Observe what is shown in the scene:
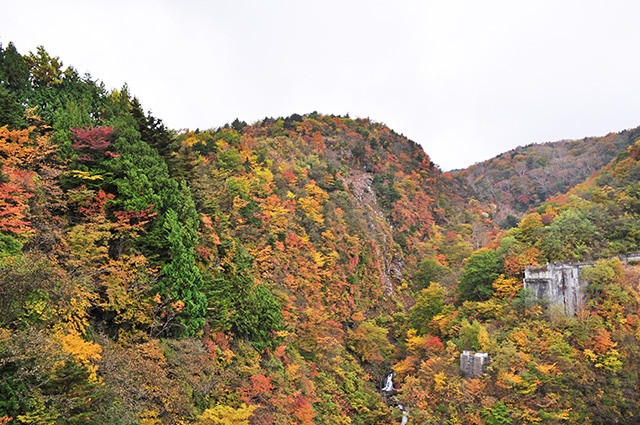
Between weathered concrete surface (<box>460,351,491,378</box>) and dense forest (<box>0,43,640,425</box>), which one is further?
weathered concrete surface (<box>460,351,491,378</box>)

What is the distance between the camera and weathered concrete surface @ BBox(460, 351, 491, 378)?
27.0m

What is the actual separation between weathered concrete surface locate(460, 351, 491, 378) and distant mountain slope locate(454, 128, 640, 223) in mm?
59187

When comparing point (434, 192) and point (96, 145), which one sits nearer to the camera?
point (96, 145)

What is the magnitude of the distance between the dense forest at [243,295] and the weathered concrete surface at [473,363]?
70cm

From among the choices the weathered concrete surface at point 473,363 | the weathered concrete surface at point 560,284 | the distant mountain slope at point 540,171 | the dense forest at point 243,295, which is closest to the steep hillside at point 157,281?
the dense forest at point 243,295

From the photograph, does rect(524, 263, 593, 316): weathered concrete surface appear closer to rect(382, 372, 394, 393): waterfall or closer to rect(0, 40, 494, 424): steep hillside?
rect(0, 40, 494, 424): steep hillside

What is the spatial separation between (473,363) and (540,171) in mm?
Result: 84442

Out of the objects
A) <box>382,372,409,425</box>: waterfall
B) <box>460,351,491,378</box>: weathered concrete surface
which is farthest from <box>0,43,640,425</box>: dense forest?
<box>460,351,491,378</box>: weathered concrete surface

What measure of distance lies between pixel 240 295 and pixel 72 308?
1080 centimetres

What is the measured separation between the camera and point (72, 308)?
39.2 feet

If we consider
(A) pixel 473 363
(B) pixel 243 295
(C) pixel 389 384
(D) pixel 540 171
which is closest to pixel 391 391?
(C) pixel 389 384

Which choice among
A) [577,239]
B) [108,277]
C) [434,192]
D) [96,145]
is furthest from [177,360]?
[434,192]

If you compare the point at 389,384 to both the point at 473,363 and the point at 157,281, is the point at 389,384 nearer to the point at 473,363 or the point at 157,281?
the point at 473,363

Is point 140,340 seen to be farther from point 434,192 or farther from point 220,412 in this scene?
point 434,192
